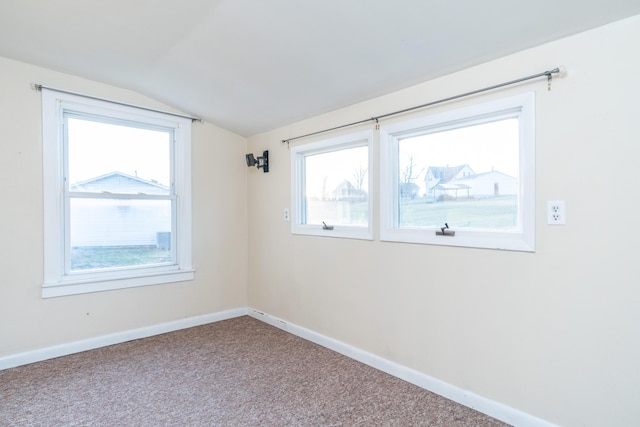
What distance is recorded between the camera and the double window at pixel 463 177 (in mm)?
1989

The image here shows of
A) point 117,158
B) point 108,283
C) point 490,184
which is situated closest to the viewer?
point 490,184

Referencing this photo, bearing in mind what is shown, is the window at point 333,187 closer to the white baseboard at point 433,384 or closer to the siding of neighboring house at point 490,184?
the siding of neighboring house at point 490,184

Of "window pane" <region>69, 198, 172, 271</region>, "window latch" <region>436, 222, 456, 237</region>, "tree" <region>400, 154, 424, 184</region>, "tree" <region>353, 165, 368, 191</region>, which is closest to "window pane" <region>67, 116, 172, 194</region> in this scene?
"window pane" <region>69, 198, 172, 271</region>

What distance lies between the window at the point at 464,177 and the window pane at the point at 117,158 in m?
2.38

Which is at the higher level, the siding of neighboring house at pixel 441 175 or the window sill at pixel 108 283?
the siding of neighboring house at pixel 441 175

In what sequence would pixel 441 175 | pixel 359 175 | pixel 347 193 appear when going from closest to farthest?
pixel 441 175
pixel 359 175
pixel 347 193

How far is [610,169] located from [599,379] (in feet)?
3.40

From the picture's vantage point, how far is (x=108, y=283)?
128 inches

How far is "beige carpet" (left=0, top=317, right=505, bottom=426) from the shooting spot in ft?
6.80

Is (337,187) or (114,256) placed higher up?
(337,187)

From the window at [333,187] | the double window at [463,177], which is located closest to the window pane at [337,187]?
the window at [333,187]

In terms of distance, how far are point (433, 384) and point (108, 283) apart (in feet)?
9.72

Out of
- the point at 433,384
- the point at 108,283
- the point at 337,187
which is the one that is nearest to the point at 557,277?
the point at 433,384

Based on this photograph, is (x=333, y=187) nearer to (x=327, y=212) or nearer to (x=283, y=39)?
(x=327, y=212)
